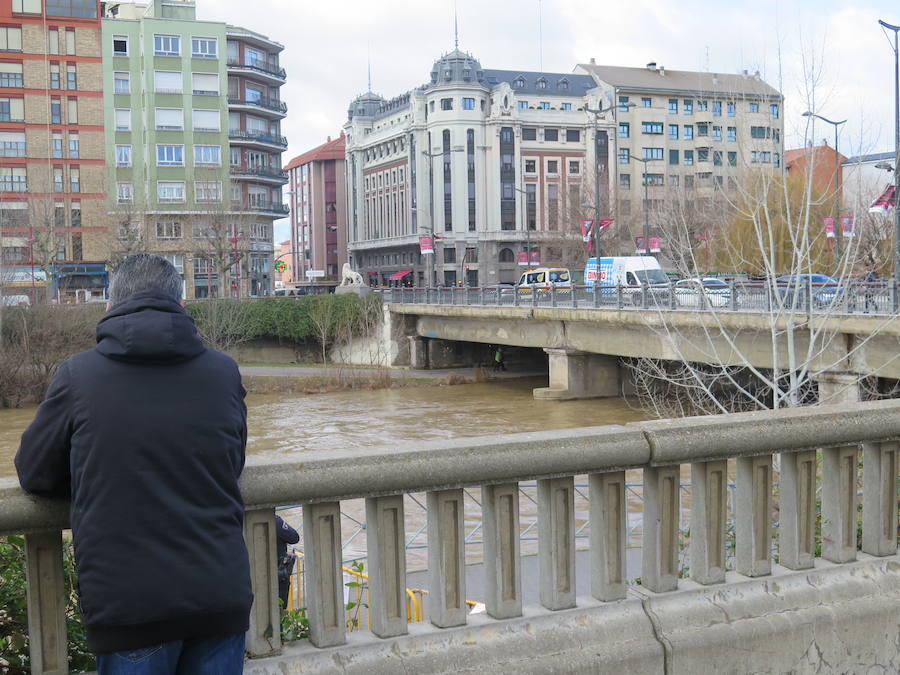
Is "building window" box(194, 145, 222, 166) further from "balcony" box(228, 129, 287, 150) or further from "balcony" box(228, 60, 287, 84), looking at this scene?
"balcony" box(228, 60, 287, 84)

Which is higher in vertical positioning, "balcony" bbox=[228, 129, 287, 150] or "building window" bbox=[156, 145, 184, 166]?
"balcony" bbox=[228, 129, 287, 150]

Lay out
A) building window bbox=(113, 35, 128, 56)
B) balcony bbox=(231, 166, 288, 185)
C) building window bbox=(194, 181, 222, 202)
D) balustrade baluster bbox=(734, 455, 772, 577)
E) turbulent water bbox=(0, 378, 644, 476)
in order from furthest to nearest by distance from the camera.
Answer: balcony bbox=(231, 166, 288, 185) < building window bbox=(113, 35, 128, 56) < building window bbox=(194, 181, 222, 202) < turbulent water bbox=(0, 378, 644, 476) < balustrade baluster bbox=(734, 455, 772, 577)

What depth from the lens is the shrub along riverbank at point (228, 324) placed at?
147ft

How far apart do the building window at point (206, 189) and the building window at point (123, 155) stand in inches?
211

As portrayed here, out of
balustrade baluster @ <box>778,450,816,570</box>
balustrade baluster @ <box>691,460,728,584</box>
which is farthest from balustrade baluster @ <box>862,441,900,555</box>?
balustrade baluster @ <box>691,460,728,584</box>

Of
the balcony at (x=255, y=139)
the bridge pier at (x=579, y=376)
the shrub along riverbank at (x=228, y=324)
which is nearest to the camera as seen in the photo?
the bridge pier at (x=579, y=376)

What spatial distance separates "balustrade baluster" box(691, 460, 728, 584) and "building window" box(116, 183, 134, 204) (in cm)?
7294

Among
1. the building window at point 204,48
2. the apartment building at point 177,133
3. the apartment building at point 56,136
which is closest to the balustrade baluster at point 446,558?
the apartment building at point 177,133

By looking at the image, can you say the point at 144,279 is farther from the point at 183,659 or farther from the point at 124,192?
the point at 124,192

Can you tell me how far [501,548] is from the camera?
3.67 metres

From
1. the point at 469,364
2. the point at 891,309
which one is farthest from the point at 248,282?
the point at 891,309

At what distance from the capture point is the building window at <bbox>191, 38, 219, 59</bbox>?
75500 millimetres

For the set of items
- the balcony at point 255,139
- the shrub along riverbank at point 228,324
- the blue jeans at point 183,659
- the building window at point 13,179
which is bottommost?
the shrub along riverbank at point 228,324

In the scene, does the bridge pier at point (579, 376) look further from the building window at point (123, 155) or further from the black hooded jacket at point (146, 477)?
the building window at point (123, 155)
